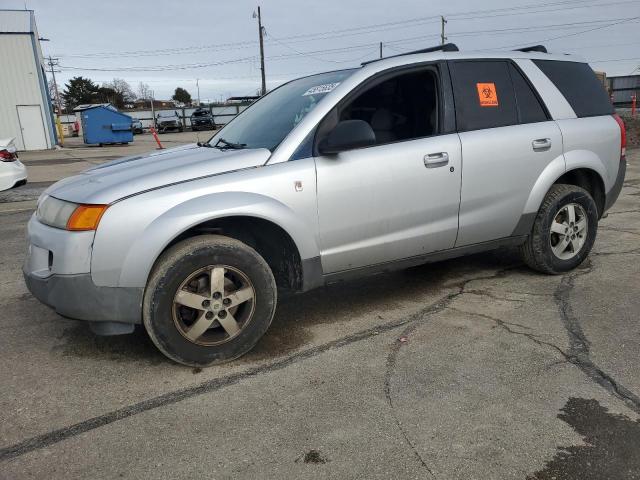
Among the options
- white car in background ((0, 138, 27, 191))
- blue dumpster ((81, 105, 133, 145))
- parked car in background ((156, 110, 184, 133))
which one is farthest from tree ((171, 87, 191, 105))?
white car in background ((0, 138, 27, 191))

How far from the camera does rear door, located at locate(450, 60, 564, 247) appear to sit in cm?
404

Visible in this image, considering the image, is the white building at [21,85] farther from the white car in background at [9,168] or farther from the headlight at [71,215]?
the headlight at [71,215]

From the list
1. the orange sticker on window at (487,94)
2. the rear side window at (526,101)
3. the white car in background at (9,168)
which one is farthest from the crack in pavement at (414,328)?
the white car in background at (9,168)

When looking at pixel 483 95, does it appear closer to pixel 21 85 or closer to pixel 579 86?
pixel 579 86

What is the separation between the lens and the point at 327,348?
348 cm

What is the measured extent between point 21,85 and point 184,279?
30334 mm

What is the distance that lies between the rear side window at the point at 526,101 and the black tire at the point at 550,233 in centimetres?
61

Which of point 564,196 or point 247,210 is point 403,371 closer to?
point 247,210

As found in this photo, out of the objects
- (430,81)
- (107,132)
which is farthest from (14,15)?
(430,81)

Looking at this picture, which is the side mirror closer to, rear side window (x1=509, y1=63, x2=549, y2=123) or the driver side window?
the driver side window

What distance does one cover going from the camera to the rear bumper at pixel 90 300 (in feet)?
9.80

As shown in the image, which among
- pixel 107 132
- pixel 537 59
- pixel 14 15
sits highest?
pixel 14 15

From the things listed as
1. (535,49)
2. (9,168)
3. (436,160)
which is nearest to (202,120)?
(9,168)

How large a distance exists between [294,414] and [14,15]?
109 ft
